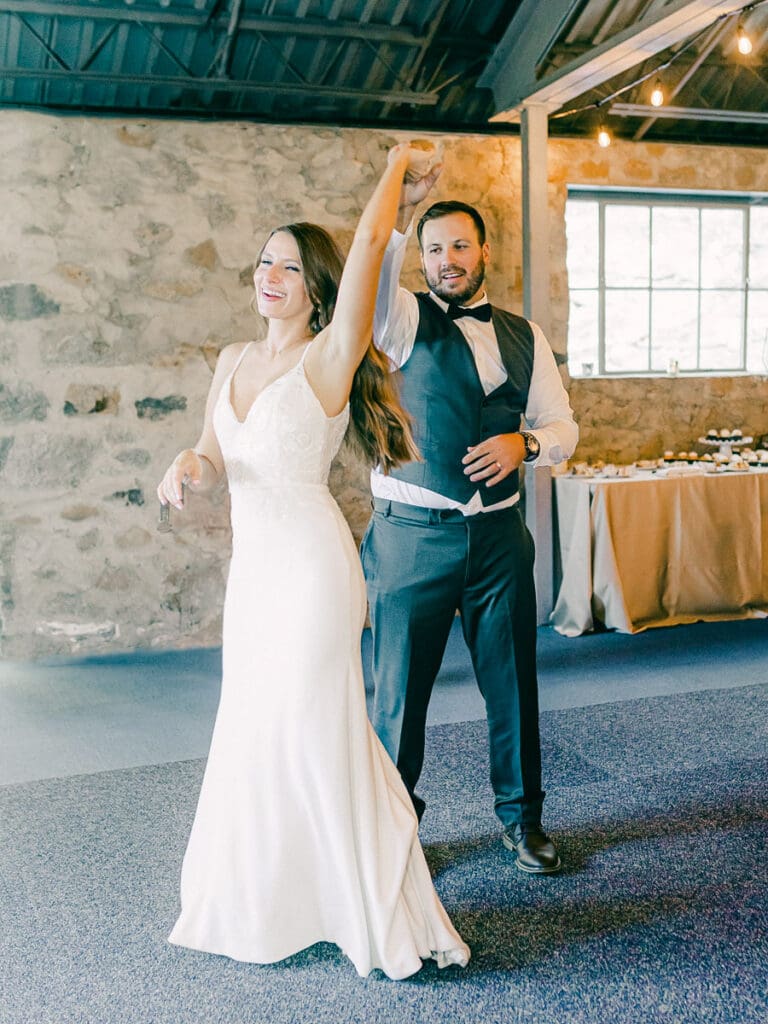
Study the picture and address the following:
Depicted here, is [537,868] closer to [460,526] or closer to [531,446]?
[460,526]

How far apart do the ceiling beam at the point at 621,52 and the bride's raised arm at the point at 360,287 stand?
8.09ft

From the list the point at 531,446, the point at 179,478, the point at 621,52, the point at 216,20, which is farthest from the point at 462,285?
the point at 216,20

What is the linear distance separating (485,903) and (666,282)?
15.8ft

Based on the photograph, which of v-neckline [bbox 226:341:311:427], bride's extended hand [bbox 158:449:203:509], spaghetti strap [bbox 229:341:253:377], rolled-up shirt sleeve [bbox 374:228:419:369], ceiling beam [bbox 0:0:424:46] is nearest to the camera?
bride's extended hand [bbox 158:449:203:509]

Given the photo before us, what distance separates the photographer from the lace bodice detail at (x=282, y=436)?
2.12 meters

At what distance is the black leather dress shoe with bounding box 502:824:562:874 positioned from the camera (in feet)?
8.70

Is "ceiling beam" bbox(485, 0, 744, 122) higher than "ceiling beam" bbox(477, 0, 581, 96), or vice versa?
"ceiling beam" bbox(477, 0, 581, 96)

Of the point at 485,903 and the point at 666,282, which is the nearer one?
the point at 485,903

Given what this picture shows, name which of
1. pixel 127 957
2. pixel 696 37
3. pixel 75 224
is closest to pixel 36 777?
pixel 127 957

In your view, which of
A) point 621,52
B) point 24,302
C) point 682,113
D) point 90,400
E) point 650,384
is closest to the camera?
point 621,52

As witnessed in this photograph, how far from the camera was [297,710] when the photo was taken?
6.92 feet

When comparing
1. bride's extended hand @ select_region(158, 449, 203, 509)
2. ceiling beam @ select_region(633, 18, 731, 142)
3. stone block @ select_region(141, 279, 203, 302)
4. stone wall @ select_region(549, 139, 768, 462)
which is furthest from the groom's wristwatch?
ceiling beam @ select_region(633, 18, 731, 142)

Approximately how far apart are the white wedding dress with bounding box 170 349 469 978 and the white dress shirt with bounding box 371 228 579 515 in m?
0.43

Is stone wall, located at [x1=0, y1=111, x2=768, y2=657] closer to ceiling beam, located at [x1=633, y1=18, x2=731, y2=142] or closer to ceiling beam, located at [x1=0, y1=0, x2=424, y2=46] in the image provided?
ceiling beam, located at [x1=0, y1=0, x2=424, y2=46]
